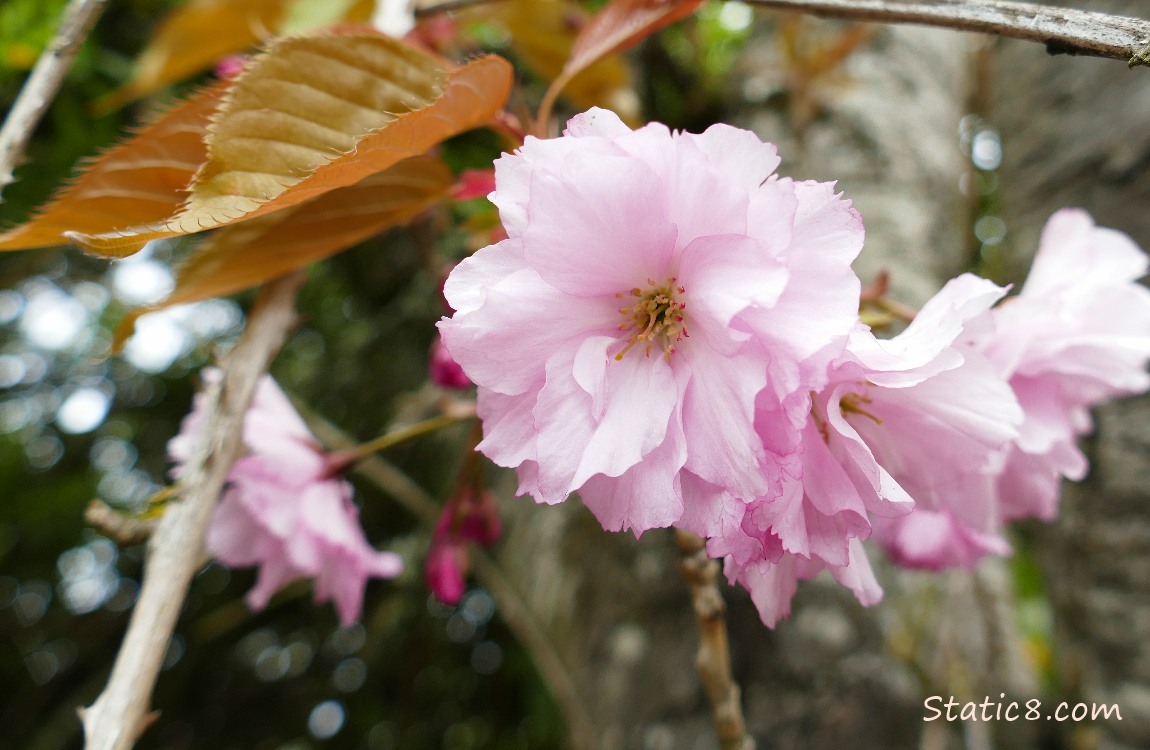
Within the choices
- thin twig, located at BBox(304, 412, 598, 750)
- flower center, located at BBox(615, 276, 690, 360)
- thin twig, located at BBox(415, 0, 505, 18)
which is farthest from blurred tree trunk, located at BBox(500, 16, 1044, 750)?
thin twig, located at BBox(415, 0, 505, 18)

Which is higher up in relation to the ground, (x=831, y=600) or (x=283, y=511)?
(x=283, y=511)

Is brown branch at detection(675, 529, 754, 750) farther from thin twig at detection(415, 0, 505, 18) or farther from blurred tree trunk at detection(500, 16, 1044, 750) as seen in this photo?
thin twig at detection(415, 0, 505, 18)

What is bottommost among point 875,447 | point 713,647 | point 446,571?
point 446,571

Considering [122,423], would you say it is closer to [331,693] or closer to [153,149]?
[331,693]

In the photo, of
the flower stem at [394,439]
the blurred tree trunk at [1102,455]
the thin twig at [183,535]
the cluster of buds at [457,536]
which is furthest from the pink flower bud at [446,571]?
the blurred tree trunk at [1102,455]

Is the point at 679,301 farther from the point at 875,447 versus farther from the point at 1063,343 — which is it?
the point at 1063,343

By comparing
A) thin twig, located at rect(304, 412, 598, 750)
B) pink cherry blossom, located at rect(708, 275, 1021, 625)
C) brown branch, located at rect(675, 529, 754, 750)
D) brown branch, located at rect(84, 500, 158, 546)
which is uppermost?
pink cherry blossom, located at rect(708, 275, 1021, 625)

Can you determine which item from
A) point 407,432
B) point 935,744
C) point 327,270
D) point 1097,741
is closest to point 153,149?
point 407,432

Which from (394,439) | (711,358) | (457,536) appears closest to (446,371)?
(394,439)
